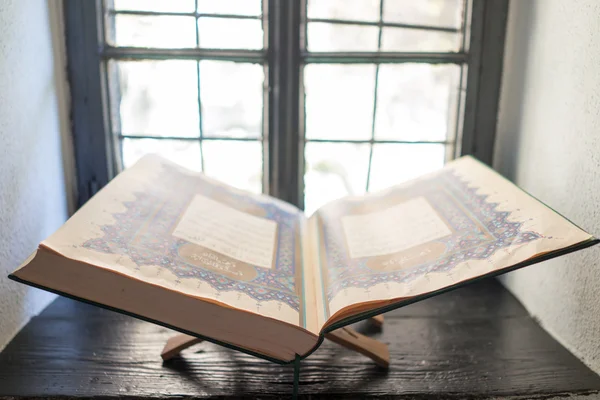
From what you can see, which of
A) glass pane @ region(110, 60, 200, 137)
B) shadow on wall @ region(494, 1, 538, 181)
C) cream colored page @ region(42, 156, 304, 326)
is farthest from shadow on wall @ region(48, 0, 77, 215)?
shadow on wall @ region(494, 1, 538, 181)

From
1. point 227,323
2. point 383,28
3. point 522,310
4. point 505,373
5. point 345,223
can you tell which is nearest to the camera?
point 227,323

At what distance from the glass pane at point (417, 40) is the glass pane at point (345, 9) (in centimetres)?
6

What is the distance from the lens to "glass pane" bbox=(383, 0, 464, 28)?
140 centimetres

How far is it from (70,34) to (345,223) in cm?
78

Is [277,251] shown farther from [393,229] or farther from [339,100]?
[339,100]

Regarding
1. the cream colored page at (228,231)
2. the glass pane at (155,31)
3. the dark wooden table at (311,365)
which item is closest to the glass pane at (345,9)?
the glass pane at (155,31)

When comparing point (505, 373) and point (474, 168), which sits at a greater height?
point (474, 168)

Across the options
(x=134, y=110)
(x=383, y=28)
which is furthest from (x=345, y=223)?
(x=134, y=110)

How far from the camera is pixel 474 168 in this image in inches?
46.1

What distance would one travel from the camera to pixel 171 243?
3.14ft

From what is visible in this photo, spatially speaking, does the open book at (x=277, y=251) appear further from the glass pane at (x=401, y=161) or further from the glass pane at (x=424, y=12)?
the glass pane at (x=424, y=12)

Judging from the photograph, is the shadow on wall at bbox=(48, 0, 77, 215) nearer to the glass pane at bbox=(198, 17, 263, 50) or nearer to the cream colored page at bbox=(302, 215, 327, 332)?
the glass pane at bbox=(198, 17, 263, 50)

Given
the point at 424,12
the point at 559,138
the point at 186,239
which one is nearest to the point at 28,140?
the point at 186,239

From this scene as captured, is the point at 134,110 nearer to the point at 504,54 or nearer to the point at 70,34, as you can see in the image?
A: the point at 70,34
